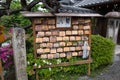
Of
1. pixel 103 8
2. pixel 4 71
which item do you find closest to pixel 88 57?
pixel 4 71

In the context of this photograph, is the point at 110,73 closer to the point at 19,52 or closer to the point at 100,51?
the point at 100,51

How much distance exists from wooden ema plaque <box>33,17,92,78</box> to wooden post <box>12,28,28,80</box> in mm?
359

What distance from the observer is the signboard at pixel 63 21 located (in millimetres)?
4943

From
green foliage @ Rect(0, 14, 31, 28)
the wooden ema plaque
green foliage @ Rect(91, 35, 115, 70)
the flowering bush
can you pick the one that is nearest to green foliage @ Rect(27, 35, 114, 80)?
green foliage @ Rect(91, 35, 115, 70)

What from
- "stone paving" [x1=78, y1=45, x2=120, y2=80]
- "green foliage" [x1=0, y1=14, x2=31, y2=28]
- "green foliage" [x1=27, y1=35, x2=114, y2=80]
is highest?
"green foliage" [x1=0, y1=14, x2=31, y2=28]

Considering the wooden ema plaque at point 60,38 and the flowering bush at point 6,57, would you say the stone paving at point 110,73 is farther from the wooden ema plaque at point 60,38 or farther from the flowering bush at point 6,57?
the flowering bush at point 6,57

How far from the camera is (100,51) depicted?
233 inches

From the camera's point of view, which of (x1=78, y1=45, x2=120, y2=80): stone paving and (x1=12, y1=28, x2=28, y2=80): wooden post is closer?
(x1=12, y1=28, x2=28, y2=80): wooden post

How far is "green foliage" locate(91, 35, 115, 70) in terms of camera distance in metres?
5.80

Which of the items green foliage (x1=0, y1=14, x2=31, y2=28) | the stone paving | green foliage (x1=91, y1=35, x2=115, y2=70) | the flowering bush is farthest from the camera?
green foliage (x1=0, y1=14, x2=31, y2=28)

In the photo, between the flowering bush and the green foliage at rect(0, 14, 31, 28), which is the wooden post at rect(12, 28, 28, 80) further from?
the green foliage at rect(0, 14, 31, 28)

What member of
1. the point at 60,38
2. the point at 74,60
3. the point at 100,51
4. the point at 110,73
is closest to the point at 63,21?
the point at 60,38

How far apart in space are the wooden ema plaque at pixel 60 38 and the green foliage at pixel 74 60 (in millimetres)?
142

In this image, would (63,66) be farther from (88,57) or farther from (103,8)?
(103,8)
